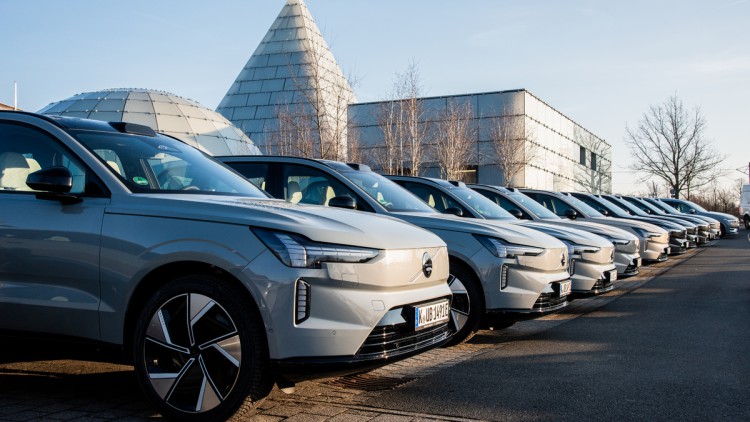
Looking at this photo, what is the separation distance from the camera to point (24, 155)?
16.3 ft

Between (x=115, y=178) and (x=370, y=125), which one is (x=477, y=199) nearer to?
(x=115, y=178)

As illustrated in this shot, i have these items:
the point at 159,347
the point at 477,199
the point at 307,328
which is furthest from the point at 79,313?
the point at 477,199

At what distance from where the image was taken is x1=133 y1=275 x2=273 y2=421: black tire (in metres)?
3.89

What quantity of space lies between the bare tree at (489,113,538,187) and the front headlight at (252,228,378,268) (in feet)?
122

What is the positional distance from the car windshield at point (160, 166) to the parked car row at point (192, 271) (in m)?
0.01

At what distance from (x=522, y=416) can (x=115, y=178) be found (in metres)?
2.87

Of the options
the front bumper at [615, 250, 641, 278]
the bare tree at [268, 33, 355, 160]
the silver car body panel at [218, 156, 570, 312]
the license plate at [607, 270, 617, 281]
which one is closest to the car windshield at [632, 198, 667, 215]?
the bare tree at [268, 33, 355, 160]

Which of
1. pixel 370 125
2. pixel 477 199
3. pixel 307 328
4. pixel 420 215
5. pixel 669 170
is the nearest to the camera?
pixel 307 328

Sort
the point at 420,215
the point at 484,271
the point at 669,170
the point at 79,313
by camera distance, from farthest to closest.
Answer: the point at 669,170 → the point at 420,215 → the point at 484,271 → the point at 79,313

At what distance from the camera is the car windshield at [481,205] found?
9408 mm

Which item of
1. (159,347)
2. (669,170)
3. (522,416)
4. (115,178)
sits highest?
(669,170)

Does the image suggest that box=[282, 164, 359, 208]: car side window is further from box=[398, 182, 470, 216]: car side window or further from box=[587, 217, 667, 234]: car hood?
box=[587, 217, 667, 234]: car hood

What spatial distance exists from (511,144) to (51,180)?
39.2 m

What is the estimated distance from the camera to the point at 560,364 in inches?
241
